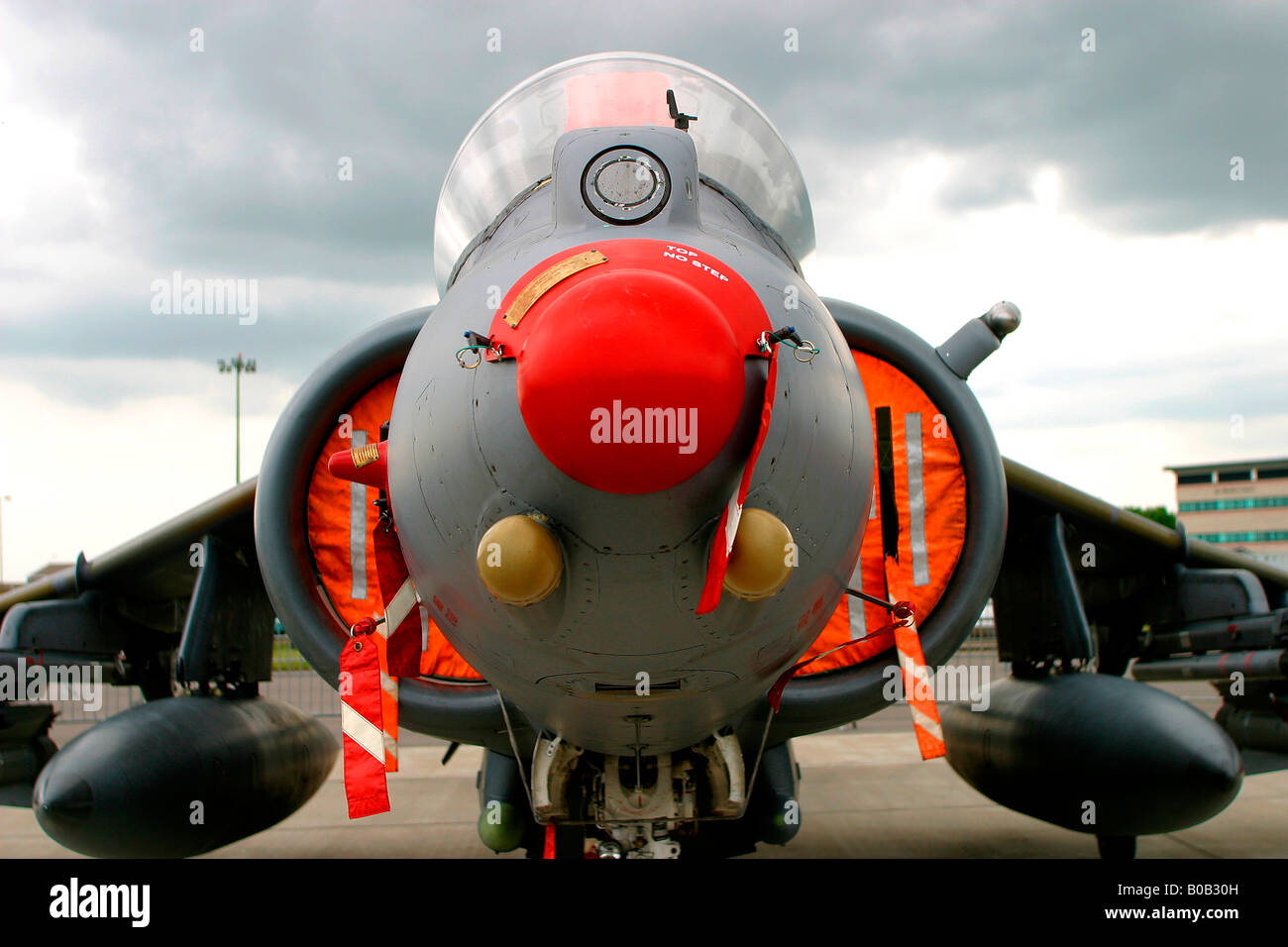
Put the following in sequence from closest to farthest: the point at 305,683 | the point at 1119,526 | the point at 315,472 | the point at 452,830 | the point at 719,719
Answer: the point at 719,719
the point at 315,472
the point at 1119,526
the point at 452,830
the point at 305,683

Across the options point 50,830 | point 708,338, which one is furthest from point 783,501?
point 50,830

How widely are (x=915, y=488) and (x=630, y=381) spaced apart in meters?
2.42

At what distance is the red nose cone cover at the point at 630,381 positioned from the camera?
1.62 meters

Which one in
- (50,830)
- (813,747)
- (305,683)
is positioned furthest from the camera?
(305,683)

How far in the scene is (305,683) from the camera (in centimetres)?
1855

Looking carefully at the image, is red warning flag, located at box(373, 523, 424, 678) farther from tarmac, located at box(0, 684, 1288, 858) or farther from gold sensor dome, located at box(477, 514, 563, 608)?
tarmac, located at box(0, 684, 1288, 858)

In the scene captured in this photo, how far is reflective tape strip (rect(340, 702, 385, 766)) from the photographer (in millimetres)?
2562

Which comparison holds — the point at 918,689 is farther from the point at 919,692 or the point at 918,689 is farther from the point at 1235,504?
the point at 1235,504

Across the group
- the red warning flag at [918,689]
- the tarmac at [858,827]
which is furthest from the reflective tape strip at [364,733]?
the tarmac at [858,827]

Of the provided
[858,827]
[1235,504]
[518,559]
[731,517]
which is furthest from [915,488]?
[1235,504]

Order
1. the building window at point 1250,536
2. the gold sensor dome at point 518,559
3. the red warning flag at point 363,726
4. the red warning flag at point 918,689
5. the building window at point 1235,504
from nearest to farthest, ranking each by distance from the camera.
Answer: the gold sensor dome at point 518,559 < the red warning flag at point 363,726 < the red warning flag at point 918,689 < the building window at point 1235,504 < the building window at point 1250,536

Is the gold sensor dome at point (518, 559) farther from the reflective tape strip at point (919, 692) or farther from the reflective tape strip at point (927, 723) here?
the reflective tape strip at point (927, 723)
